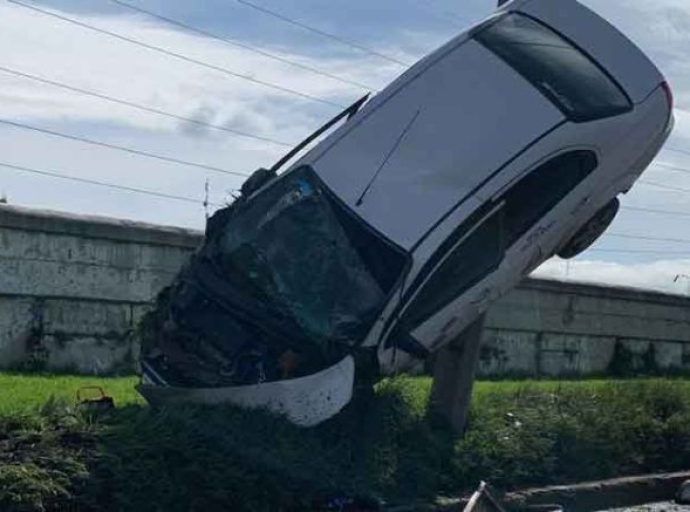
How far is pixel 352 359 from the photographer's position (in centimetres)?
1098

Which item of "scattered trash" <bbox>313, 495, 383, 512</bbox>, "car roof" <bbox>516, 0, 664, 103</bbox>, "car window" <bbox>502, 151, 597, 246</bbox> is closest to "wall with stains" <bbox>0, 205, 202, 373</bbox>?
"car window" <bbox>502, 151, 597, 246</bbox>

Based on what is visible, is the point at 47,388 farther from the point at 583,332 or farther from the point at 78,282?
the point at 583,332

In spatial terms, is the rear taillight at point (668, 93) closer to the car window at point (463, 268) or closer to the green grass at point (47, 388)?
the car window at point (463, 268)

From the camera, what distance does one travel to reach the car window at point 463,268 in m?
11.5

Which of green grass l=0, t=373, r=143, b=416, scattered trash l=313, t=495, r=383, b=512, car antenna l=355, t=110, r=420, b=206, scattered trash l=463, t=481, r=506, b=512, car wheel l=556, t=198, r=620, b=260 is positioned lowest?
scattered trash l=313, t=495, r=383, b=512

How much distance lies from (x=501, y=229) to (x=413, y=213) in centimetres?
84

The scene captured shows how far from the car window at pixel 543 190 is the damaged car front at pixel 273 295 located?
1.31m

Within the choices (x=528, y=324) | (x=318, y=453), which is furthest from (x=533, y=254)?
(x=528, y=324)

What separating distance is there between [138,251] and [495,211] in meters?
4.89

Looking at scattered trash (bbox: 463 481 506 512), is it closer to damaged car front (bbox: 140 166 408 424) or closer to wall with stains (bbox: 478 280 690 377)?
damaged car front (bbox: 140 166 408 424)

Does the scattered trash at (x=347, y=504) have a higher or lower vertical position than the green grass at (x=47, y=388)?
lower

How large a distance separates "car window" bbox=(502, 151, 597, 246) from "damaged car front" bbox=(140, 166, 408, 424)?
4.30 ft

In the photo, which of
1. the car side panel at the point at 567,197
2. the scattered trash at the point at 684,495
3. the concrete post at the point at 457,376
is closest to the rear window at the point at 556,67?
the car side panel at the point at 567,197

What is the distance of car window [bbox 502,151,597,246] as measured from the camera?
12062 mm
